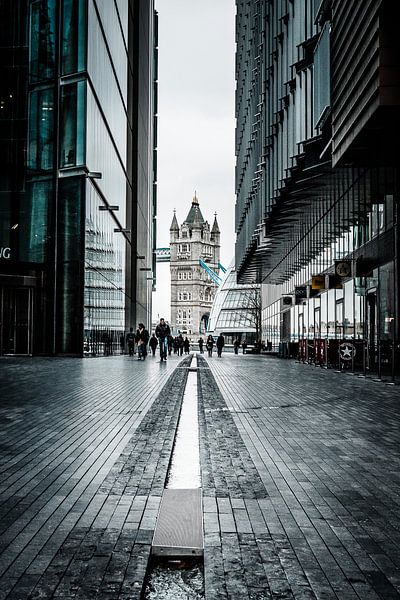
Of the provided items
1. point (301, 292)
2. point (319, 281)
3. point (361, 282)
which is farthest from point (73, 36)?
point (361, 282)

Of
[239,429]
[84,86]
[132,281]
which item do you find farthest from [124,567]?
[132,281]

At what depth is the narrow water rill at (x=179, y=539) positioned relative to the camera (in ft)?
11.4

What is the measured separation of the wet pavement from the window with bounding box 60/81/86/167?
24.2 m

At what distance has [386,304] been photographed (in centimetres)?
2047

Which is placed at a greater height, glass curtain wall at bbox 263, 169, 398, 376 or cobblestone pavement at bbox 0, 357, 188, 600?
glass curtain wall at bbox 263, 169, 398, 376

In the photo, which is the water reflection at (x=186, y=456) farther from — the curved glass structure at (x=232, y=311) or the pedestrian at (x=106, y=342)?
the curved glass structure at (x=232, y=311)

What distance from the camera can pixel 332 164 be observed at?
561 inches

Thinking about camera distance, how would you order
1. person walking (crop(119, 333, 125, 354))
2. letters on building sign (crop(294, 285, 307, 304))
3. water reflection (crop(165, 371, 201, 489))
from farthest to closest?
1. person walking (crop(119, 333, 125, 354))
2. letters on building sign (crop(294, 285, 307, 304))
3. water reflection (crop(165, 371, 201, 489))

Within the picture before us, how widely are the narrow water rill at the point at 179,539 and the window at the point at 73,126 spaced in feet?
93.1

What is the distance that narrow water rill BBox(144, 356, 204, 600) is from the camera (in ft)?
11.4

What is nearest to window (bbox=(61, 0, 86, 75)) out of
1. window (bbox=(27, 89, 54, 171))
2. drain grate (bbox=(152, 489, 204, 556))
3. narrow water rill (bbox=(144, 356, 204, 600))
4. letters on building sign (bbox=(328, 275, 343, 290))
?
window (bbox=(27, 89, 54, 171))

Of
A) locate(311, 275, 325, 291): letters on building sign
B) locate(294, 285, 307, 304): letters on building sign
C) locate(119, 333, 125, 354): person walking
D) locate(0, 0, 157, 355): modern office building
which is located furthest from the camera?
locate(119, 333, 125, 354): person walking

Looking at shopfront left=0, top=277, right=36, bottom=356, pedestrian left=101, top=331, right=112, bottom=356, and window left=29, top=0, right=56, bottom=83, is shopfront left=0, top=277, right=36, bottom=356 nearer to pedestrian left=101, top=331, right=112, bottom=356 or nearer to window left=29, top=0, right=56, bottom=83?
pedestrian left=101, top=331, right=112, bottom=356

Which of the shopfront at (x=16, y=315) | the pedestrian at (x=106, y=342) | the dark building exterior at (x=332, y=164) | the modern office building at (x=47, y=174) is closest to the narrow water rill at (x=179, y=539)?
the dark building exterior at (x=332, y=164)
